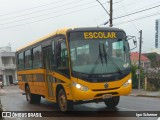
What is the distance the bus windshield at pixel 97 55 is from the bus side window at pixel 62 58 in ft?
1.25

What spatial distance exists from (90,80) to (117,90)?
1.13 metres

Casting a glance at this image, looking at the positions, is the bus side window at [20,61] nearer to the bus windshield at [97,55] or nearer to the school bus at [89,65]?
the school bus at [89,65]

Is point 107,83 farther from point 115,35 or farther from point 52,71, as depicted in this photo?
point 52,71

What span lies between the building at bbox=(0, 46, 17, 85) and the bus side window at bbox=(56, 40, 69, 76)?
3035 inches

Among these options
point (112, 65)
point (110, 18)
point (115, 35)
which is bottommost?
point (112, 65)

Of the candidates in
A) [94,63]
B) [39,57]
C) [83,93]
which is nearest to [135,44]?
[94,63]

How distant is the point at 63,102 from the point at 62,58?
1.69 meters

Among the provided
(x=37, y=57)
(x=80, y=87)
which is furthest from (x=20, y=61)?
(x=80, y=87)

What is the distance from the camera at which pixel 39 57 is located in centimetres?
1666

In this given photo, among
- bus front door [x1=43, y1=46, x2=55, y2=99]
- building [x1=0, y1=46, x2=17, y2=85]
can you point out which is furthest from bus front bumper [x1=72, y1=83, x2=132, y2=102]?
building [x1=0, y1=46, x2=17, y2=85]

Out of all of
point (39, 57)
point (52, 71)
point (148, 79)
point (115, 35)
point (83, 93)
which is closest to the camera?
point (83, 93)

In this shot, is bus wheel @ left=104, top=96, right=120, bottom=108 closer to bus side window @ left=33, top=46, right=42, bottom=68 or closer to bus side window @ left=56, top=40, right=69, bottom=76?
bus side window @ left=56, top=40, right=69, bottom=76

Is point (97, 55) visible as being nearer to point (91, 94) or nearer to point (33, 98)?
point (91, 94)

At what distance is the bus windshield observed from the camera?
12469 millimetres
